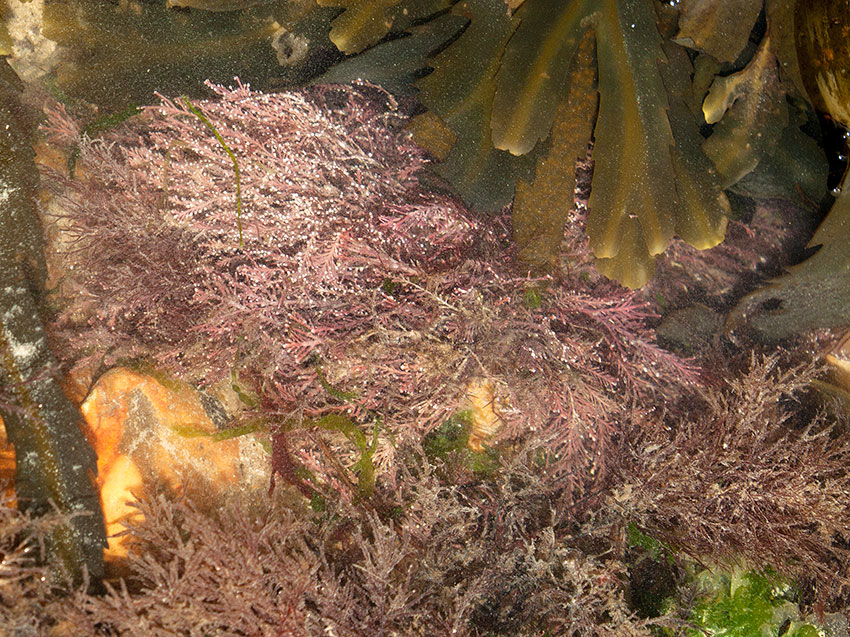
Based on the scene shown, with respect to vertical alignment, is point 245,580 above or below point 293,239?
below

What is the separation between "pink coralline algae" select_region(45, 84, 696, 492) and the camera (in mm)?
1882

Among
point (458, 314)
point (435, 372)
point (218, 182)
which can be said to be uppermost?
point (218, 182)

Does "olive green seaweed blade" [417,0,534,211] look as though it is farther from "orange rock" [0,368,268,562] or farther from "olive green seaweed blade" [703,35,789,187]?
"orange rock" [0,368,268,562]

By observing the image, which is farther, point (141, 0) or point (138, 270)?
point (138, 270)

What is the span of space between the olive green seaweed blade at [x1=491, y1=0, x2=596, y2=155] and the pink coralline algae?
38 centimetres

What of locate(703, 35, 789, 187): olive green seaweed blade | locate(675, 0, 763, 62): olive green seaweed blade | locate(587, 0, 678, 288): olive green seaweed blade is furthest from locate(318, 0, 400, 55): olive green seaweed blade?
locate(703, 35, 789, 187): olive green seaweed blade

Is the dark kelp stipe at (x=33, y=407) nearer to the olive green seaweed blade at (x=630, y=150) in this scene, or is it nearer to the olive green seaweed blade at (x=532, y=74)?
the olive green seaweed blade at (x=532, y=74)

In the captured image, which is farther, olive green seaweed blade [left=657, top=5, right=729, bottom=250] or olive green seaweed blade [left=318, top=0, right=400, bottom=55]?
olive green seaweed blade [left=657, top=5, right=729, bottom=250]

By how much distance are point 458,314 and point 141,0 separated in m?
1.65

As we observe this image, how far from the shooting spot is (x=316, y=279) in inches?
74.0

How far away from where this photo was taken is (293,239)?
74.6 inches

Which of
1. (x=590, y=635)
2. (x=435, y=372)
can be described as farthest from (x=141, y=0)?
(x=590, y=635)

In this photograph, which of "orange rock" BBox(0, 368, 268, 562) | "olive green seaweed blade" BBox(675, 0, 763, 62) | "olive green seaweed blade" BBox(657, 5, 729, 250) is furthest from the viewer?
"orange rock" BBox(0, 368, 268, 562)

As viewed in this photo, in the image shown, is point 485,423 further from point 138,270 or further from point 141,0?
point 141,0
